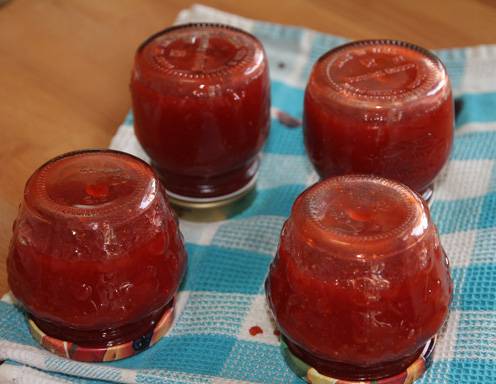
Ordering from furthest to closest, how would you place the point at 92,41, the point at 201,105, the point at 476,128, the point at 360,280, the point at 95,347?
the point at 92,41
the point at 476,128
the point at 201,105
the point at 95,347
the point at 360,280

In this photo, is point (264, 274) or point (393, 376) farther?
point (264, 274)

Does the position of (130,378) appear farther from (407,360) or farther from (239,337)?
(407,360)

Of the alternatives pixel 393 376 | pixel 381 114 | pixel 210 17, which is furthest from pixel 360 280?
pixel 210 17

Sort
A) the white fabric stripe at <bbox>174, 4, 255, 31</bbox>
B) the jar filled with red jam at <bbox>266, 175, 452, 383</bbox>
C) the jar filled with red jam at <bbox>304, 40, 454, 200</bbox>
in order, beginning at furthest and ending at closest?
the white fabric stripe at <bbox>174, 4, 255, 31</bbox> → the jar filled with red jam at <bbox>304, 40, 454, 200</bbox> → the jar filled with red jam at <bbox>266, 175, 452, 383</bbox>

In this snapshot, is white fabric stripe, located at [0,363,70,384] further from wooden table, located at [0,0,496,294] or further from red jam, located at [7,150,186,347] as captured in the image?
wooden table, located at [0,0,496,294]

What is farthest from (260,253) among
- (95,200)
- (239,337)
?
(95,200)

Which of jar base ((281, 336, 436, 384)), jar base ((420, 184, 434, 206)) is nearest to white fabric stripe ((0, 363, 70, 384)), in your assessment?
jar base ((281, 336, 436, 384))

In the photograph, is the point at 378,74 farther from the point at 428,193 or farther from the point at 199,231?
the point at 199,231
